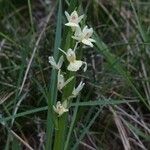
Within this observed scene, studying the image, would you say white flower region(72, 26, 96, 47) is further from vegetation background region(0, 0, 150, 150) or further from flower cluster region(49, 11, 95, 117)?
vegetation background region(0, 0, 150, 150)

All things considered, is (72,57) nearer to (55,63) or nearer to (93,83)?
(55,63)

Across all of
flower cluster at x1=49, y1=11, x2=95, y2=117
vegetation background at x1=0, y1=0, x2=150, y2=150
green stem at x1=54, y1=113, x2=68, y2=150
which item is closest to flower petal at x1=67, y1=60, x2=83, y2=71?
flower cluster at x1=49, y1=11, x2=95, y2=117

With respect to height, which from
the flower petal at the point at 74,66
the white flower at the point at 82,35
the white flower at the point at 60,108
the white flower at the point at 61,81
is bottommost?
the white flower at the point at 60,108

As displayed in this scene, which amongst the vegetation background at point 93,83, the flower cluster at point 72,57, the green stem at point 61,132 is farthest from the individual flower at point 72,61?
the vegetation background at point 93,83

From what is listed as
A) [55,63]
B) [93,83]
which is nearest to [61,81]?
[55,63]

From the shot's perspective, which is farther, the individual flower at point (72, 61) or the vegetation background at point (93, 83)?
the vegetation background at point (93, 83)

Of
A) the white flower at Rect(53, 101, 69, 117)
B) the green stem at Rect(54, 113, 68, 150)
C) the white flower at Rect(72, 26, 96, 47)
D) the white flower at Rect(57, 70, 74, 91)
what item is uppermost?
the white flower at Rect(72, 26, 96, 47)

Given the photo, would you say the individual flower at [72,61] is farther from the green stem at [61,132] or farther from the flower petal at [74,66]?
the green stem at [61,132]

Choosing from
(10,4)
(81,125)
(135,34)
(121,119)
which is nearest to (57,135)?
(81,125)
